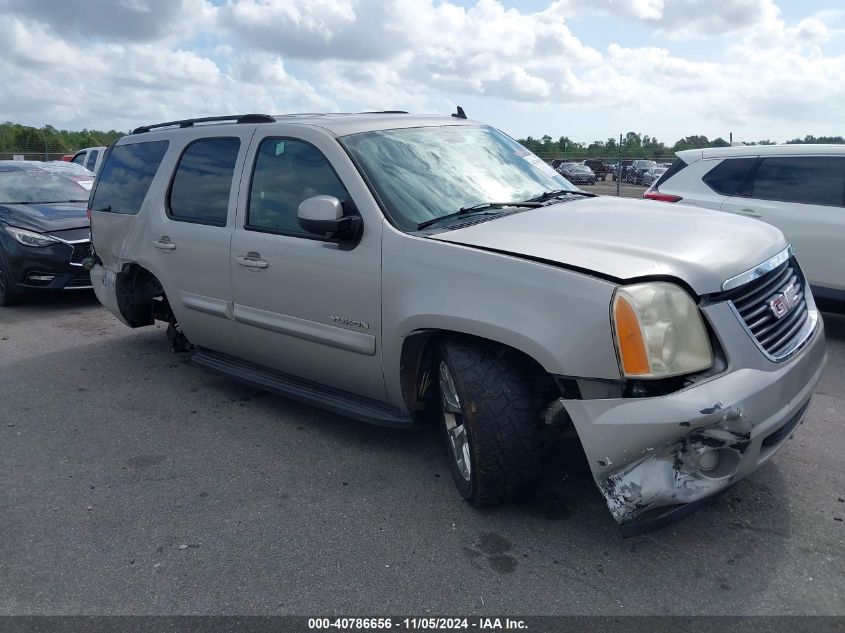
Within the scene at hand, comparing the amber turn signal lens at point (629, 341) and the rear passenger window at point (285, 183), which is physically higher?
the rear passenger window at point (285, 183)

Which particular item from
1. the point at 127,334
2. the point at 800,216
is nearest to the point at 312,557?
the point at 127,334

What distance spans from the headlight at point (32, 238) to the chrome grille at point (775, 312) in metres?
7.52

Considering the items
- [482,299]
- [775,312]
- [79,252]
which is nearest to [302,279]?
[482,299]

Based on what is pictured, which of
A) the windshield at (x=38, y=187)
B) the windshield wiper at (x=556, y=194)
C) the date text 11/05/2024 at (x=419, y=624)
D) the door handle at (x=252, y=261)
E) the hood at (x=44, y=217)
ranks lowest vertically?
the date text 11/05/2024 at (x=419, y=624)

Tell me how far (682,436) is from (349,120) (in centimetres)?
270

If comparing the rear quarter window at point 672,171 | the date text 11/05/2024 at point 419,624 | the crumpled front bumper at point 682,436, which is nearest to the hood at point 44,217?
the rear quarter window at point 672,171

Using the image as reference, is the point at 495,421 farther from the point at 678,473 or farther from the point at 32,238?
the point at 32,238

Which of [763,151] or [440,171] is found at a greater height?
[763,151]

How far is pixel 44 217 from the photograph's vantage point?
8.52m

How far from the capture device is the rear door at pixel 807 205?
20.5 feet

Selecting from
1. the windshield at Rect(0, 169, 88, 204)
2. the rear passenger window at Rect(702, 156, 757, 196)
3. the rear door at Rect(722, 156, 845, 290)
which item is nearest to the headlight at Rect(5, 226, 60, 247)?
the windshield at Rect(0, 169, 88, 204)

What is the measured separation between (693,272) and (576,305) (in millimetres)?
481

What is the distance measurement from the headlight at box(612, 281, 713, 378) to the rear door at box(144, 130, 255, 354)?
2649 millimetres

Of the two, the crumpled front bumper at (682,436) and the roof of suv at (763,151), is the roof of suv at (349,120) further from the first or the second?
the roof of suv at (763,151)
